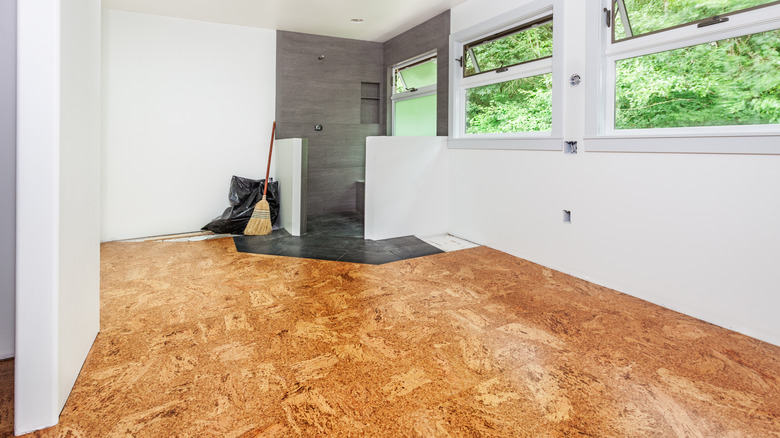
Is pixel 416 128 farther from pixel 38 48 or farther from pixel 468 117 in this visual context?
pixel 38 48

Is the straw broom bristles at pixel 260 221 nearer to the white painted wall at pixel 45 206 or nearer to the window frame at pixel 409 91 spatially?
the window frame at pixel 409 91

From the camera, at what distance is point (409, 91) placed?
604 cm

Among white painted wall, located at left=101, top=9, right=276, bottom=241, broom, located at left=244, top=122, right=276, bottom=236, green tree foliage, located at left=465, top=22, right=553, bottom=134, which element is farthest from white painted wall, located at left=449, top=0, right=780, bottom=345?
white painted wall, located at left=101, top=9, right=276, bottom=241

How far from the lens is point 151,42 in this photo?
489cm

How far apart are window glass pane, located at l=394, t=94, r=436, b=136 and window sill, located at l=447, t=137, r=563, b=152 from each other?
2.86ft

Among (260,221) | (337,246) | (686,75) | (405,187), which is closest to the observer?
(686,75)

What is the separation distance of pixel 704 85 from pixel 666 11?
0.58 m

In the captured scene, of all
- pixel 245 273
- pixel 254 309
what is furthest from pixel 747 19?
pixel 245 273

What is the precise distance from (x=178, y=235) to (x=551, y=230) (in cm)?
409

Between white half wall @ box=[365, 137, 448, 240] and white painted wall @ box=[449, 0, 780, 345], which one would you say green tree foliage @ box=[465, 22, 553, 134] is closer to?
white painted wall @ box=[449, 0, 780, 345]

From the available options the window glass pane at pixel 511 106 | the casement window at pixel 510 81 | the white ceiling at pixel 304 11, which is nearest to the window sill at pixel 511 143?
the casement window at pixel 510 81

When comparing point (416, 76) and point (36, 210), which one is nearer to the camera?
point (36, 210)

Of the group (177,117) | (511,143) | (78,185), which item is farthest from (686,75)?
(177,117)

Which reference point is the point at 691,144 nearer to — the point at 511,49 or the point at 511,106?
the point at 511,106
